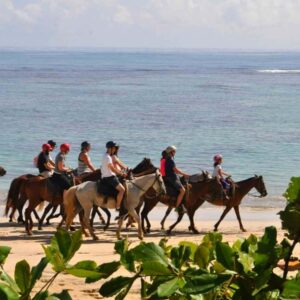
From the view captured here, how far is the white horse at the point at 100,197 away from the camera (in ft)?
58.2

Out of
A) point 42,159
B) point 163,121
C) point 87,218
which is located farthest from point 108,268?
point 163,121

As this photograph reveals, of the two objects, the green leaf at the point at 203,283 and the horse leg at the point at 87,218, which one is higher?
the green leaf at the point at 203,283

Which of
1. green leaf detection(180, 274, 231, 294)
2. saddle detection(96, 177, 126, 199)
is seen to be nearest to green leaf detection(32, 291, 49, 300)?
green leaf detection(180, 274, 231, 294)

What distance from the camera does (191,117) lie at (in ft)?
186

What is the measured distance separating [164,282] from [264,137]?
4289 centimetres

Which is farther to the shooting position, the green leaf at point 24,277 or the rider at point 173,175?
the rider at point 173,175

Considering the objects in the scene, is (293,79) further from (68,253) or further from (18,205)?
(68,253)

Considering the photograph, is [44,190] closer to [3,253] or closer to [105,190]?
[105,190]

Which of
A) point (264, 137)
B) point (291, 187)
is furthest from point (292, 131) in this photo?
point (291, 187)

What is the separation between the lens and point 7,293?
2.80 metres

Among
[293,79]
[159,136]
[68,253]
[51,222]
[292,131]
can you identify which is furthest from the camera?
[293,79]

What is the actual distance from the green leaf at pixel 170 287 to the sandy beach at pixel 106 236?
8.18 m

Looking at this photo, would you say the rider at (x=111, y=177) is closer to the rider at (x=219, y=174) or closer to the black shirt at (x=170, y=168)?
the black shirt at (x=170, y=168)

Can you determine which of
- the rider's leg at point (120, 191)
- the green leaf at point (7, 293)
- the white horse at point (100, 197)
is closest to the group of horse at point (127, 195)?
the white horse at point (100, 197)
